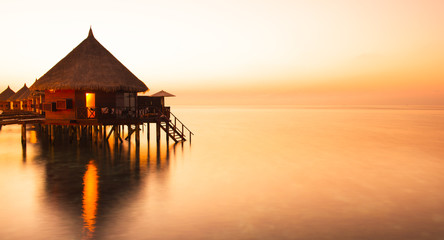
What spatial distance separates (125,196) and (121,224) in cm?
348

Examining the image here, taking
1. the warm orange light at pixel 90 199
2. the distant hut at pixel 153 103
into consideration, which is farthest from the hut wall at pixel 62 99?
the warm orange light at pixel 90 199

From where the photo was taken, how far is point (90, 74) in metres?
25.1

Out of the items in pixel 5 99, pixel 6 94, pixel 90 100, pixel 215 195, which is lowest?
pixel 215 195

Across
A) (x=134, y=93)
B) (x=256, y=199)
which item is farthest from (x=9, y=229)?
(x=134, y=93)

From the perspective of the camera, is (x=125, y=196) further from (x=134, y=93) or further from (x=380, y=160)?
(x=380, y=160)

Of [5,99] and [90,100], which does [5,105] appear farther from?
[90,100]

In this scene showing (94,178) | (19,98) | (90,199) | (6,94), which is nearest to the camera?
(90,199)

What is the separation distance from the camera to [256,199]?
13.6 m

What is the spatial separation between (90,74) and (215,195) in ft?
49.7

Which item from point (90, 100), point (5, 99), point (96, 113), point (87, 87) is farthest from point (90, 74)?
point (5, 99)

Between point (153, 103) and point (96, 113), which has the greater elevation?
point (153, 103)

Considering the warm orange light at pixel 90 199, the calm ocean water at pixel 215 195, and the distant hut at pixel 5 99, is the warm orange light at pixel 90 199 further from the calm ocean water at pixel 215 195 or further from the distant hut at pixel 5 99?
the distant hut at pixel 5 99

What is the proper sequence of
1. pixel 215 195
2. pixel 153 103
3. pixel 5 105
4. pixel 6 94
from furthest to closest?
pixel 5 105, pixel 6 94, pixel 153 103, pixel 215 195

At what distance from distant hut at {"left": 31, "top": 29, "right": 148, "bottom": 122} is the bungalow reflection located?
2861 millimetres
